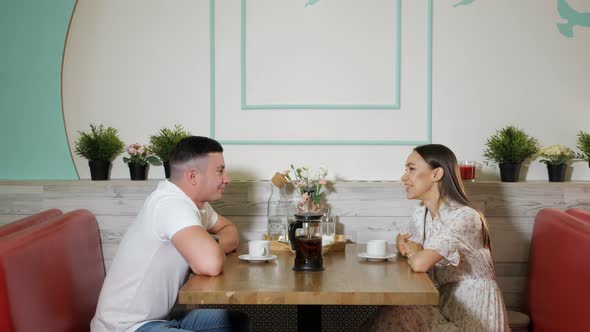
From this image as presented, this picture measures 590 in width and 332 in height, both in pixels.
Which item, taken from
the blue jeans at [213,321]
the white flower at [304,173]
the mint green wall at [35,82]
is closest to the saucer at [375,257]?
the blue jeans at [213,321]

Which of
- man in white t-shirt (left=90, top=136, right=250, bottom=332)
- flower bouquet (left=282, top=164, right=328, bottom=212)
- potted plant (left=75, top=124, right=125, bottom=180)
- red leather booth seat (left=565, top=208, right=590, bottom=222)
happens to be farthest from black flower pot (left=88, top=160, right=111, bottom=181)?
red leather booth seat (left=565, top=208, right=590, bottom=222)

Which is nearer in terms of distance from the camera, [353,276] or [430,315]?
[353,276]

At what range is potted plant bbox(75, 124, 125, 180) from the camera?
11.0 ft

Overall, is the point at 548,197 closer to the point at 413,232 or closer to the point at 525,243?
the point at 525,243

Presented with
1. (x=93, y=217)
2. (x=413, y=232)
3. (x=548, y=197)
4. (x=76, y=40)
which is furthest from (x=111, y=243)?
(x=548, y=197)

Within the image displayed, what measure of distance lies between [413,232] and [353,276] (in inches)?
32.4

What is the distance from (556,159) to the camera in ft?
10.9

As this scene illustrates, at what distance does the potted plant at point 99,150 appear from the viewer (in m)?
3.36

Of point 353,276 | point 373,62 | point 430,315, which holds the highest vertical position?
point 373,62

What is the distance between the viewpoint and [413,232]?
116 inches

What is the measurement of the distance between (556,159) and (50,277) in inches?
94.7

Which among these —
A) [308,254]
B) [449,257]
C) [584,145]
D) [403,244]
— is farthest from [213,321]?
[584,145]

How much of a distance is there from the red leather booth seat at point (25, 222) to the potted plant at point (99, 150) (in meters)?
0.32

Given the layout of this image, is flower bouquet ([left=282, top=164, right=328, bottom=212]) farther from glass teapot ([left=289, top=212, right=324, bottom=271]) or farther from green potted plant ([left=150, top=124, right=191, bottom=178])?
glass teapot ([left=289, top=212, right=324, bottom=271])
